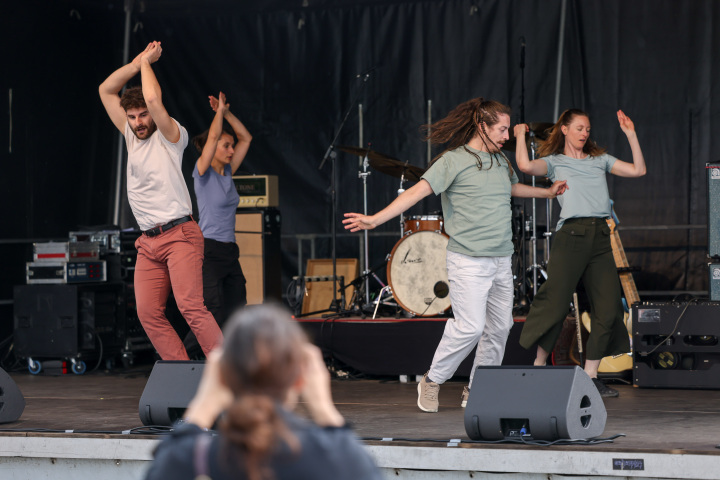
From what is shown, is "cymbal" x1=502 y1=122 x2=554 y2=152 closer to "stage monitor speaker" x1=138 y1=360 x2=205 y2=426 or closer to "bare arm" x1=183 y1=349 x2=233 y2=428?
"stage monitor speaker" x1=138 y1=360 x2=205 y2=426

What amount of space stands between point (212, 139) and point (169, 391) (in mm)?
1988

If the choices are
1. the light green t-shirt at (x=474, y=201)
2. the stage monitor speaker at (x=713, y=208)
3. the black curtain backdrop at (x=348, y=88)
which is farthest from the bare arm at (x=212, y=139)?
the stage monitor speaker at (x=713, y=208)

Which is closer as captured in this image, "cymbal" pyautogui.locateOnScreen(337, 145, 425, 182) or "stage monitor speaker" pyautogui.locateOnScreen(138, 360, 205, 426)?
"stage monitor speaker" pyautogui.locateOnScreen(138, 360, 205, 426)

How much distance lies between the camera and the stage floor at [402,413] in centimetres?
406

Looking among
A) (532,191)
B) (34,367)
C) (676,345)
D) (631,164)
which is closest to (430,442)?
(532,191)

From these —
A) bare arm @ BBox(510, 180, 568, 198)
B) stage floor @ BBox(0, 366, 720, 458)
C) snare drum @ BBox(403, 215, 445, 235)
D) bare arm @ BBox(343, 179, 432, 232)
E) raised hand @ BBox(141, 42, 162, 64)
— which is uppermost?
raised hand @ BBox(141, 42, 162, 64)

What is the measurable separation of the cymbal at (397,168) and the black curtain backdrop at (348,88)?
3.41 feet

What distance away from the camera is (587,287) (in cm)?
565

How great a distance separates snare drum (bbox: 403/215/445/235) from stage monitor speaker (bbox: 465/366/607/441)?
3.29 meters

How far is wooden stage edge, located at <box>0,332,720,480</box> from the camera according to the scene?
145 inches

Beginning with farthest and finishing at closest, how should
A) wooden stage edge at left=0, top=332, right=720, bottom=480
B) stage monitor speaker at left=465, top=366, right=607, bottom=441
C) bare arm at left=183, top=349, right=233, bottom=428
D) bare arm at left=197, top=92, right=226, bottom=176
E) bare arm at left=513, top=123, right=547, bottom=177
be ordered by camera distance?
bare arm at left=197, top=92, right=226, bottom=176 → bare arm at left=513, top=123, right=547, bottom=177 → stage monitor speaker at left=465, top=366, right=607, bottom=441 → wooden stage edge at left=0, top=332, right=720, bottom=480 → bare arm at left=183, top=349, right=233, bottom=428

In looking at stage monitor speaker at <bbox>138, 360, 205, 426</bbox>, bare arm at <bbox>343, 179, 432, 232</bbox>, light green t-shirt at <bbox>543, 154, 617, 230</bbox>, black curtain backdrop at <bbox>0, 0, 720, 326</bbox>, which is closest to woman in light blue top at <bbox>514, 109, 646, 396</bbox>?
light green t-shirt at <bbox>543, 154, 617, 230</bbox>

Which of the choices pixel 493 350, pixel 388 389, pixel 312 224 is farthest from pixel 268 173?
pixel 493 350

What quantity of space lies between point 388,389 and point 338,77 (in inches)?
140
